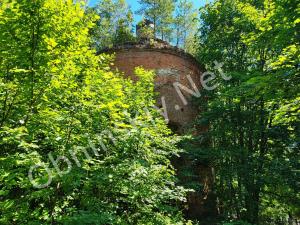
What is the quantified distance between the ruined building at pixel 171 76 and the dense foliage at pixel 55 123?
738 cm

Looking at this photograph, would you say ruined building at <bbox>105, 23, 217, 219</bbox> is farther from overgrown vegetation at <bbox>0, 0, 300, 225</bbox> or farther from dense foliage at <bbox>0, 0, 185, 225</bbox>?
dense foliage at <bbox>0, 0, 185, 225</bbox>

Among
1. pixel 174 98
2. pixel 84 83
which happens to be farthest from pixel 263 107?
pixel 84 83

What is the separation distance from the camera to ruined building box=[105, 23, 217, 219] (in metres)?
13.7

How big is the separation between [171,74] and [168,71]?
0.19 m

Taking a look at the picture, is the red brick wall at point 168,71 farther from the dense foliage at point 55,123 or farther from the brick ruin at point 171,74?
the dense foliage at point 55,123

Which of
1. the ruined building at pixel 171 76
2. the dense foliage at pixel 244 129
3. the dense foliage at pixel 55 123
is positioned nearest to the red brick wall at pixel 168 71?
the ruined building at pixel 171 76

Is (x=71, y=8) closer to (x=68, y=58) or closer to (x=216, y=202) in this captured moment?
(x=68, y=58)

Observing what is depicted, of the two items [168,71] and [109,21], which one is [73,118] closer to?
[168,71]

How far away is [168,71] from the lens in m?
14.2

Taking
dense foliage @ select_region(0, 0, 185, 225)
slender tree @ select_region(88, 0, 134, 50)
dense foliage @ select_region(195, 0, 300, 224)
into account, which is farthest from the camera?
slender tree @ select_region(88, 0, 134, 50)

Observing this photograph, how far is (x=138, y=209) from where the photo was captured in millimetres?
7012

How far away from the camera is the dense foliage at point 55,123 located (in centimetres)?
504

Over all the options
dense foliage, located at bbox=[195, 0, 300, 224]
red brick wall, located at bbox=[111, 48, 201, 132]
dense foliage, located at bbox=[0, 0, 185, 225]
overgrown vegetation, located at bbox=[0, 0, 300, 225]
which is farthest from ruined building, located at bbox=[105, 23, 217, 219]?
dense foliage, located at bbox=[0, 0, 185, 225]

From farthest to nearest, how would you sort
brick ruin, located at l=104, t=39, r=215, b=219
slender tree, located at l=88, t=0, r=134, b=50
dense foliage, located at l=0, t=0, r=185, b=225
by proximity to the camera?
slender tree, located at l=88, t=0, r=134, b=50 < brick ruin, located at l=104, t=39, r=215, b=219 < dense foliage, located at l=0, t=0, r=185, b=225
